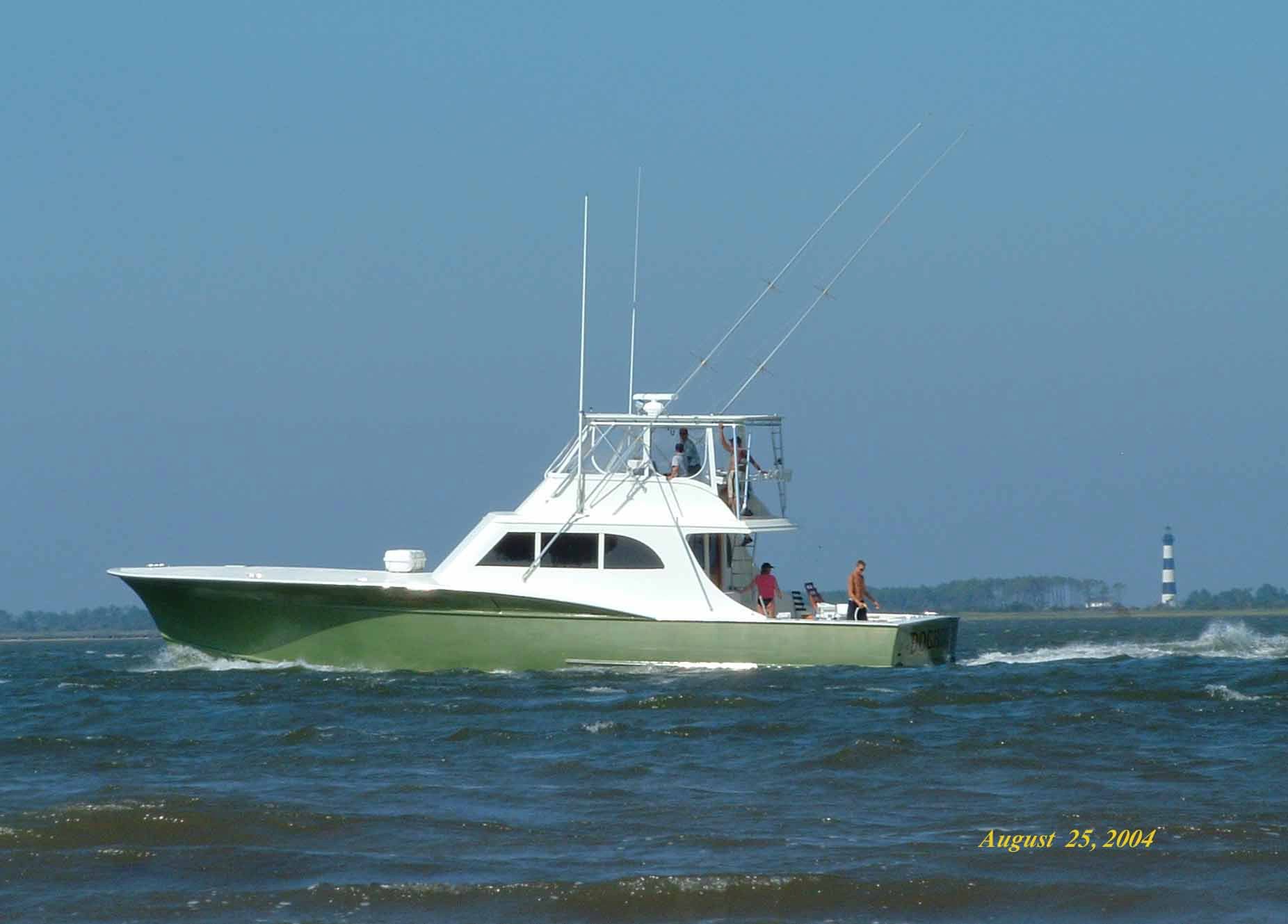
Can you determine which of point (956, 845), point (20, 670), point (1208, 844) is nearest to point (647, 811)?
point (956, 845)

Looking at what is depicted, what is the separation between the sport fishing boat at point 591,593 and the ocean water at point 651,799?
1.26ft

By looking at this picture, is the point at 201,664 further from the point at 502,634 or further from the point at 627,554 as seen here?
the point at 627,554

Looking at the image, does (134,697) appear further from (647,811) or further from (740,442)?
(647,811)

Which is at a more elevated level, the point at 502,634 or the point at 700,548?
the point at 700,548

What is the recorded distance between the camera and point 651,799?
11703 mm

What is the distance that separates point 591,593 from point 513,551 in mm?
1050

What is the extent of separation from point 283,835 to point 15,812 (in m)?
2.03

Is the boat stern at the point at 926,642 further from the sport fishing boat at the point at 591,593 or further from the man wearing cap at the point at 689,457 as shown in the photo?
the man wearing cap at the point at 689,457

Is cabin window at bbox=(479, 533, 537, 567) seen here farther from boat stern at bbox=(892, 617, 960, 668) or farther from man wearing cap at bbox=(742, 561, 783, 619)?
boat stern at bbox=(892, 617, 960, 668)

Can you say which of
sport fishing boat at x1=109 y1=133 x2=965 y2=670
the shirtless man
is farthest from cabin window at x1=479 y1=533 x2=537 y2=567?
the shirtless man

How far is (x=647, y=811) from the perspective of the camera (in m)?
11.3

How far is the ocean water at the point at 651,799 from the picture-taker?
30.0ft

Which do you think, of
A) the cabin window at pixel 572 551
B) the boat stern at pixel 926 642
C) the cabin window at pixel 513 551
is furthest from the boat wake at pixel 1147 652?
the cabin window at pixel 513 551

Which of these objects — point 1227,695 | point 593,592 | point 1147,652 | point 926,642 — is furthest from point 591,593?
point 1147,652
